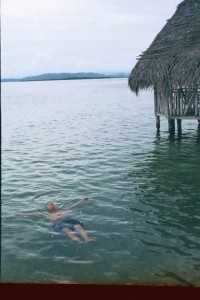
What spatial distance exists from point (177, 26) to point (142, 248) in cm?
1405

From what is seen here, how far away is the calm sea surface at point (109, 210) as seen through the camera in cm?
595

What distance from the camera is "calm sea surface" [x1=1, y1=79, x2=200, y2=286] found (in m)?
5.95

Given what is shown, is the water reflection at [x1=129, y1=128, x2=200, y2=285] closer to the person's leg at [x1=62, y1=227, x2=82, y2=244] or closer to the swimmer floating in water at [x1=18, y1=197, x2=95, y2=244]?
the swimmer floating in water at [x1=18, y1=197, x2=95, y2=244]

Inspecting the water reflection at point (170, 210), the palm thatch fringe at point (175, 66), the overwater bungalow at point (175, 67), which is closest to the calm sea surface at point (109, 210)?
the water reflection at point (170, 210)

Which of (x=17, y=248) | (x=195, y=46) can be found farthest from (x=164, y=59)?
(x=17, y=248)

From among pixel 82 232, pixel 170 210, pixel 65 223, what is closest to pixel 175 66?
pixel 170 210

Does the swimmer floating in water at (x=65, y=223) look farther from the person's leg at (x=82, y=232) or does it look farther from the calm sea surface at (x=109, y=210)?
the calm sea surface at (x=109, y=210)

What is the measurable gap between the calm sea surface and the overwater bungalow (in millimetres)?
1891

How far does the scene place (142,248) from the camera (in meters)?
6.64

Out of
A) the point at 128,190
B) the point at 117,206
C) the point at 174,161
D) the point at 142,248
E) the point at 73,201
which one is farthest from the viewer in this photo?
the point at 174,161

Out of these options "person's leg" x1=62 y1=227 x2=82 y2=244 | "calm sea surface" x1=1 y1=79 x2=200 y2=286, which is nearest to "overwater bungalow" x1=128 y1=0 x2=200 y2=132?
"calm sea surface" x1=1 y1=79 x2=200 y2=286

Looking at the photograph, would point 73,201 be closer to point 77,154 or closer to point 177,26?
point 77,154

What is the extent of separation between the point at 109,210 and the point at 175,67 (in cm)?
840

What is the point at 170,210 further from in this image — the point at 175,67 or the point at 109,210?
the point at 175,67
